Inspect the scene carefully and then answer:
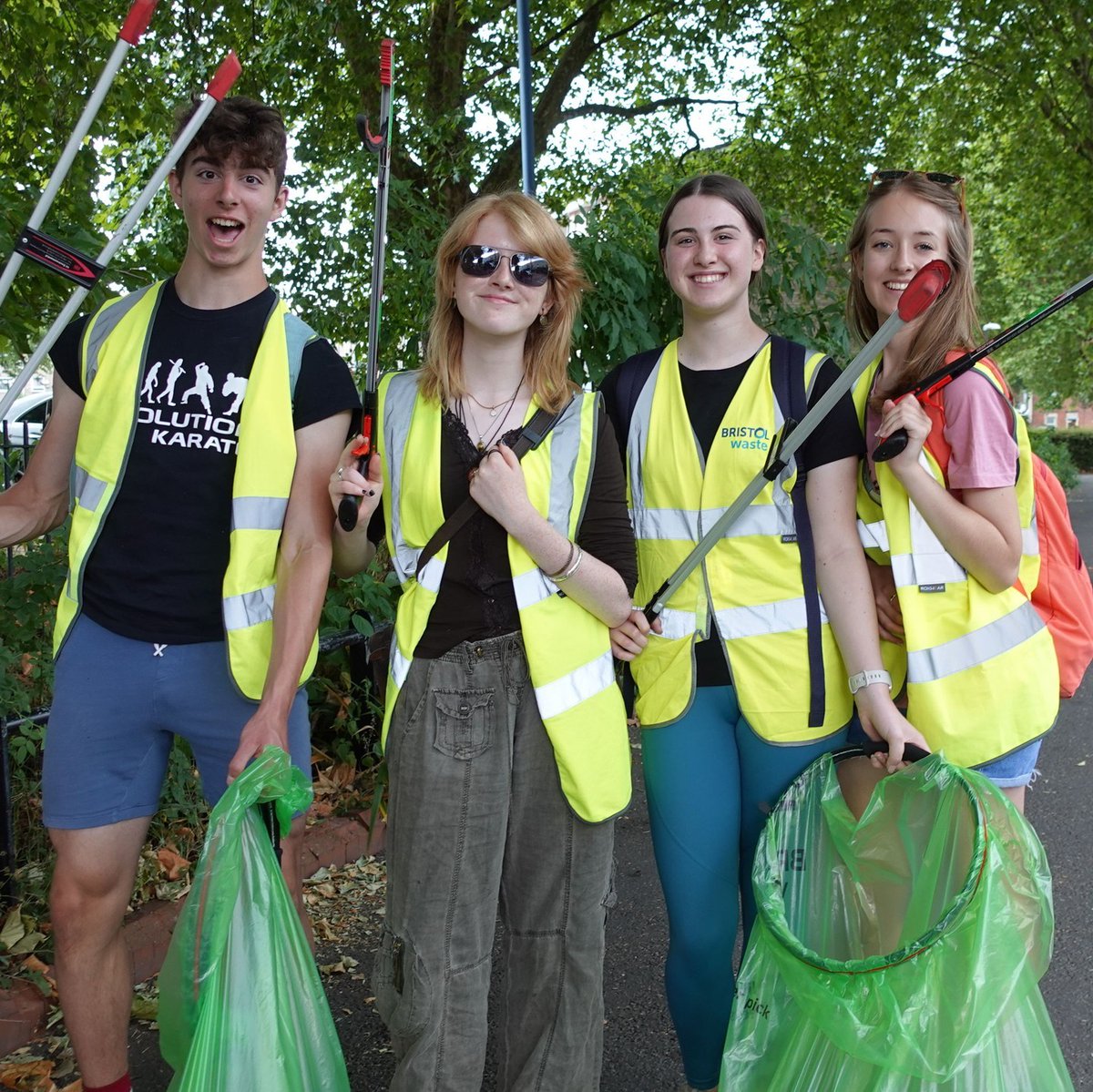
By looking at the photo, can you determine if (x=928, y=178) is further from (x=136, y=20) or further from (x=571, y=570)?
(x=136, y=20)

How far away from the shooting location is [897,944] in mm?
2289

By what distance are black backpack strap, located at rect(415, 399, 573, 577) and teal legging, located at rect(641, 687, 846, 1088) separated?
629 mm

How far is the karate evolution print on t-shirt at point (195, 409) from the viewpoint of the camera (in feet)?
7.45

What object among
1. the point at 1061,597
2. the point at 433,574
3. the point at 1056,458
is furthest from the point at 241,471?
the point at 1056,458

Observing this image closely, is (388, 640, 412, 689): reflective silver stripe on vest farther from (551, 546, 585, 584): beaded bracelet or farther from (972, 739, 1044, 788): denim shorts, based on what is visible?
(972, 739, 1044, 788): denim shorts

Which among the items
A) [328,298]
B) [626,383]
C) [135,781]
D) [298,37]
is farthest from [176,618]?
[298,37]

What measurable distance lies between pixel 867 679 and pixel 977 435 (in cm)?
52

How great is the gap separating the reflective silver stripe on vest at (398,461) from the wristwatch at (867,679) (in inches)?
35.8

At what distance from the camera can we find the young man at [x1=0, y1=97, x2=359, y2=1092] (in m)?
2.25

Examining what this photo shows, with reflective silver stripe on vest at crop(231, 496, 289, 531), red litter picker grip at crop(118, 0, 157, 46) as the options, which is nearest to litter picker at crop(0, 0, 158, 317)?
red litter picker grip at crop(118, 0, 157, 46)

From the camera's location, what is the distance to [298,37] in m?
8.20

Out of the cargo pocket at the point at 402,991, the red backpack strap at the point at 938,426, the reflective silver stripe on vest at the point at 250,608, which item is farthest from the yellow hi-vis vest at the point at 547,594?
the red backpack strap at the point at 938,426

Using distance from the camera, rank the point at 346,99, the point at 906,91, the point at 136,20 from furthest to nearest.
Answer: the point at 906,91
the point at 346,99
the point at 136,20

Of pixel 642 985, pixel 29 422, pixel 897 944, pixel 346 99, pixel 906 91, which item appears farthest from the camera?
pixel 906 91
